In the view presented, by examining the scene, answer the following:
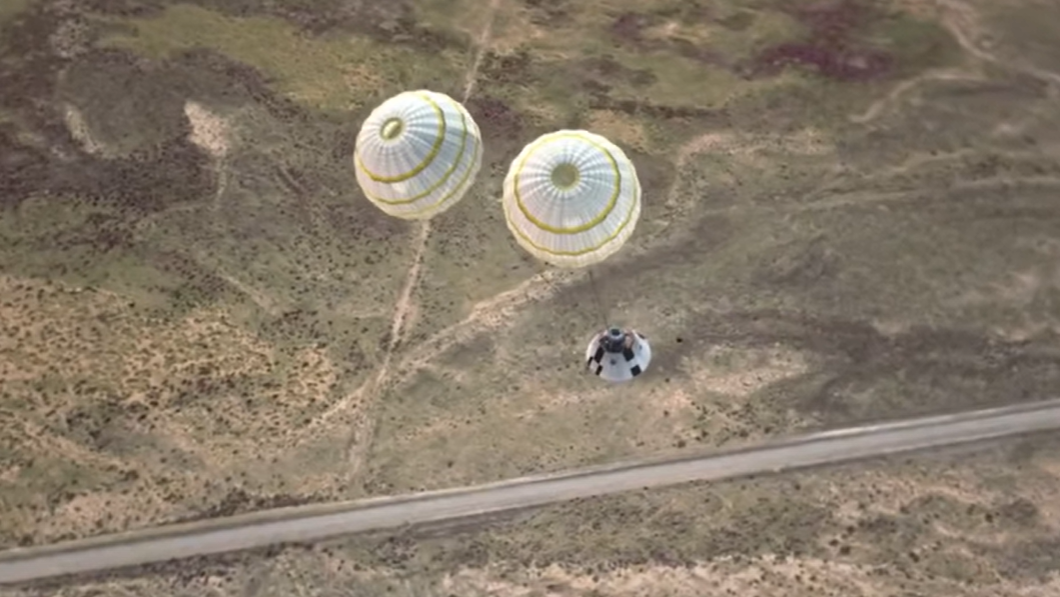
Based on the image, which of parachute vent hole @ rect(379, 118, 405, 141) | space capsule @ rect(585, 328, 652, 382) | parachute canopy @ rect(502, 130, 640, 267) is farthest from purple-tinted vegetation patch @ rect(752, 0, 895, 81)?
parachute vent hole @ rect(379, 118, 405, 141)

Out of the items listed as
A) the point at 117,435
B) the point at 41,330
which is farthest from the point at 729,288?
the point at 41,330

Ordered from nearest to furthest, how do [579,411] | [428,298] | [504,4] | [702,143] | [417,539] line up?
Result: [417,539], [579,411], [428,298], [702,143], [504,4]

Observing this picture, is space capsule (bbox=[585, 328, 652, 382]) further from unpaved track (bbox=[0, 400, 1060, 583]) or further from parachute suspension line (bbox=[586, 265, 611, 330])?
unpaved track (bbox=[0, 400, 1060, 583])

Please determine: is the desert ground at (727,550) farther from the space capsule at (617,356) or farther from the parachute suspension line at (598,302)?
the parachute suspension line at (598,302)

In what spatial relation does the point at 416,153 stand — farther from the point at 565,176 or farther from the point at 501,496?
the point at 501,496

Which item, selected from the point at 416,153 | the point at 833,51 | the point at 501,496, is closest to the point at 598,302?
the point at 501,496

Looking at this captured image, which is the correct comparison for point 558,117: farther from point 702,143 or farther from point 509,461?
point 509,461
